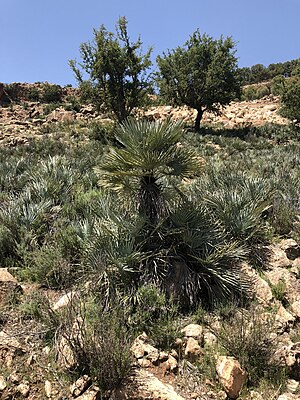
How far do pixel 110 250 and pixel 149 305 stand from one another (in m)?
0.85

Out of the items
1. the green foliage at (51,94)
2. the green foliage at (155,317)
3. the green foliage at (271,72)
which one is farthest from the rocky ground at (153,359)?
the green foliage at (271,72)

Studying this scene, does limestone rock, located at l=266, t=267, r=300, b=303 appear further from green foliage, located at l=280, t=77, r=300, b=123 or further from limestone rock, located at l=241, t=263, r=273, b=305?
green foliage, located at l=280, t=77, r=300, b=123

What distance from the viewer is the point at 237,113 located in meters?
30.7

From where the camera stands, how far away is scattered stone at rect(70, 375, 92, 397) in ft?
9.34

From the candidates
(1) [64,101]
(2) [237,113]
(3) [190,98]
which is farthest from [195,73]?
(1) [64,101]

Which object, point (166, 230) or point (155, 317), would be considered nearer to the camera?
point (155, 317)

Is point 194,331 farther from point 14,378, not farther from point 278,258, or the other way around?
point 278,258

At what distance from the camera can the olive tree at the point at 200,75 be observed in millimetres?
23844

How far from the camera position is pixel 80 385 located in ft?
9.48

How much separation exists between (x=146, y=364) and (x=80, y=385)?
0.64 m

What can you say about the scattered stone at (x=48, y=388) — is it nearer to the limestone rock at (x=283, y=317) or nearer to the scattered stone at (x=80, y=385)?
the scattered stone at (x=80, y=385)

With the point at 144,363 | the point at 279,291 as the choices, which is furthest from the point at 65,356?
the point at 279,291

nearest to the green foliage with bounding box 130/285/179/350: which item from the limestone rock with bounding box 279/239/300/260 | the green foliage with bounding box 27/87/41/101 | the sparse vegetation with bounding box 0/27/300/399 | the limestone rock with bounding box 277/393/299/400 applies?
→ the sparse vegetation with bounding box 0/27/300/399

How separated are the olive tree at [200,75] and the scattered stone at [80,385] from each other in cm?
2248
